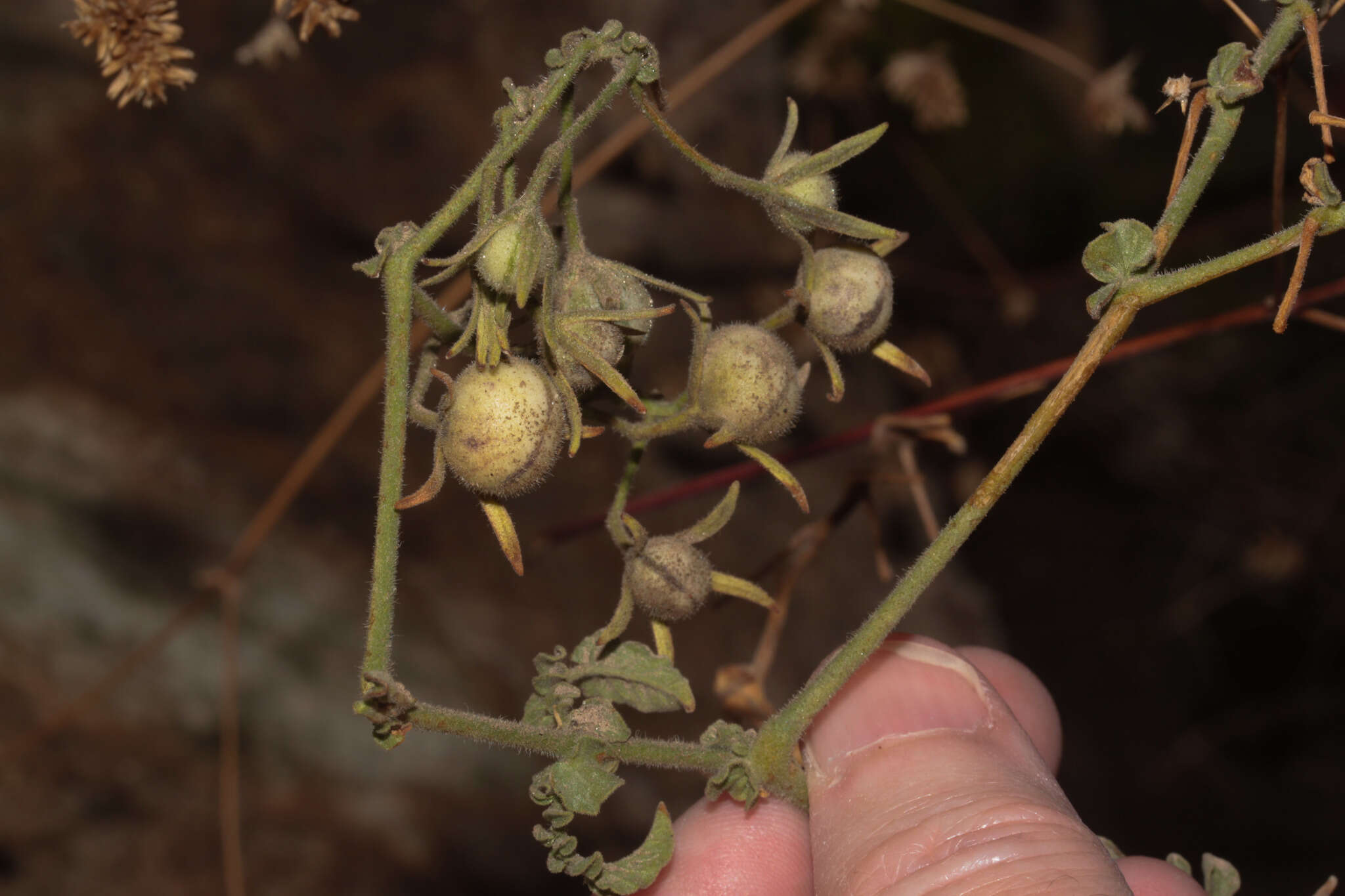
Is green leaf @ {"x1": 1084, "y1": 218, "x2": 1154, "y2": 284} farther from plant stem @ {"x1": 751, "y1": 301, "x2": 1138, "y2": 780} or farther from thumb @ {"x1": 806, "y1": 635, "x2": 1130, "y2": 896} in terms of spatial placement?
thumb @ {"x1": 806, "y1": 635, "x2": 1130, "y2": 896}

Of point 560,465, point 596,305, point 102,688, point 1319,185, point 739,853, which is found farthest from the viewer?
point 560,465

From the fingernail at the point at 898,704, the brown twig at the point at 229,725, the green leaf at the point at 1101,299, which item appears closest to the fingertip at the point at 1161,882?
the fingernail at the point at 898,704

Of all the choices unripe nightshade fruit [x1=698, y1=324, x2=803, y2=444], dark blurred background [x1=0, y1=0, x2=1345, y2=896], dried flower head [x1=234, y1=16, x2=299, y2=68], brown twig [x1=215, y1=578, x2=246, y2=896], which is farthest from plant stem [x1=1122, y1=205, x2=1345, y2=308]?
brown twig [x1=215, y1=578, x2=246, y2=896]

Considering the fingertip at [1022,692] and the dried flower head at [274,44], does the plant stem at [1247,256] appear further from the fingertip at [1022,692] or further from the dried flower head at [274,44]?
the dried flower head at [274,44]

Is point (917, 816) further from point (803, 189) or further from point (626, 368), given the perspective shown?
point (803, 189)

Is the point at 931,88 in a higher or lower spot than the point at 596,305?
higher

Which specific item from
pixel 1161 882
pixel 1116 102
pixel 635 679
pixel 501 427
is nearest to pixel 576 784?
pixel 635 679
